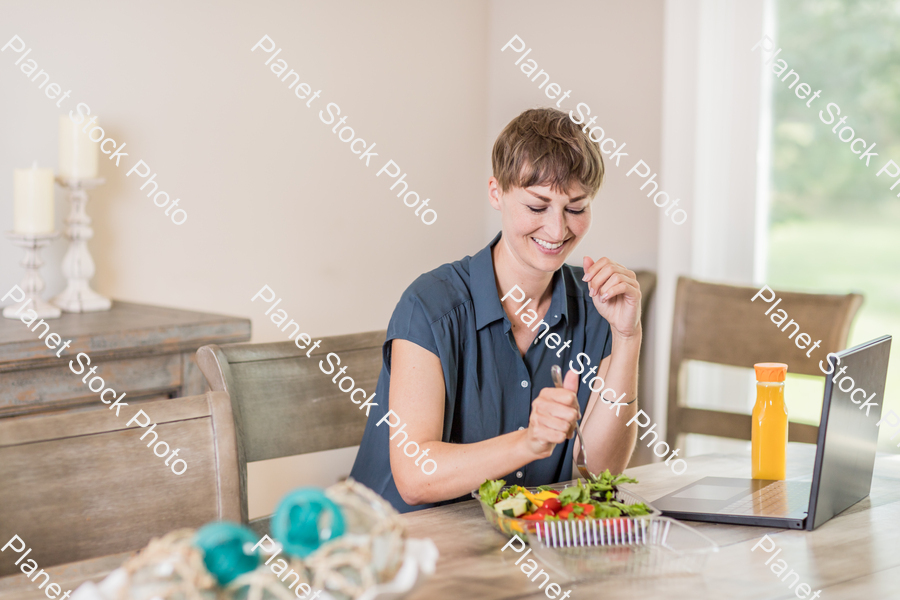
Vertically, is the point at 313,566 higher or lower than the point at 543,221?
lower

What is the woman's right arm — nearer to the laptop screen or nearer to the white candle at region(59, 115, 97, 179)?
the laptop screen

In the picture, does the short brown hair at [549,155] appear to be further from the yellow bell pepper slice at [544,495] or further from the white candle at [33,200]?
the white candle at [33,200]

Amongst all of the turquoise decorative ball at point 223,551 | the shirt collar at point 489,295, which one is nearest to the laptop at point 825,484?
the shirt collar at point 489,295

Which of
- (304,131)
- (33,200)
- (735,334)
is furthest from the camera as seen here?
(304,131)

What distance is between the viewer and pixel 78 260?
81.2 inches

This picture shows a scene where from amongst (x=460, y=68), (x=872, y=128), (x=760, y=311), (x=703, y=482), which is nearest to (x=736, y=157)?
(x=872, y=128)

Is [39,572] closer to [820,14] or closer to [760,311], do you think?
[760,311]

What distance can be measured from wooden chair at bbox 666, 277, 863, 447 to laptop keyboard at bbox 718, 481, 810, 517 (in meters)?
0.75

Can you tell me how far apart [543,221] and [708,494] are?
494 millimetres

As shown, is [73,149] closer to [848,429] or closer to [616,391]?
[616,391]

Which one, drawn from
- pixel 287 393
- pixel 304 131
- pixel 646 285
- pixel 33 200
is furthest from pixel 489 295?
pixel 304 131

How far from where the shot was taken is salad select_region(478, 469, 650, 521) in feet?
3.40

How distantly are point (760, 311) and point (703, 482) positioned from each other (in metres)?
0.92

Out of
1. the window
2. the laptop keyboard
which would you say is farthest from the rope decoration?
the window
